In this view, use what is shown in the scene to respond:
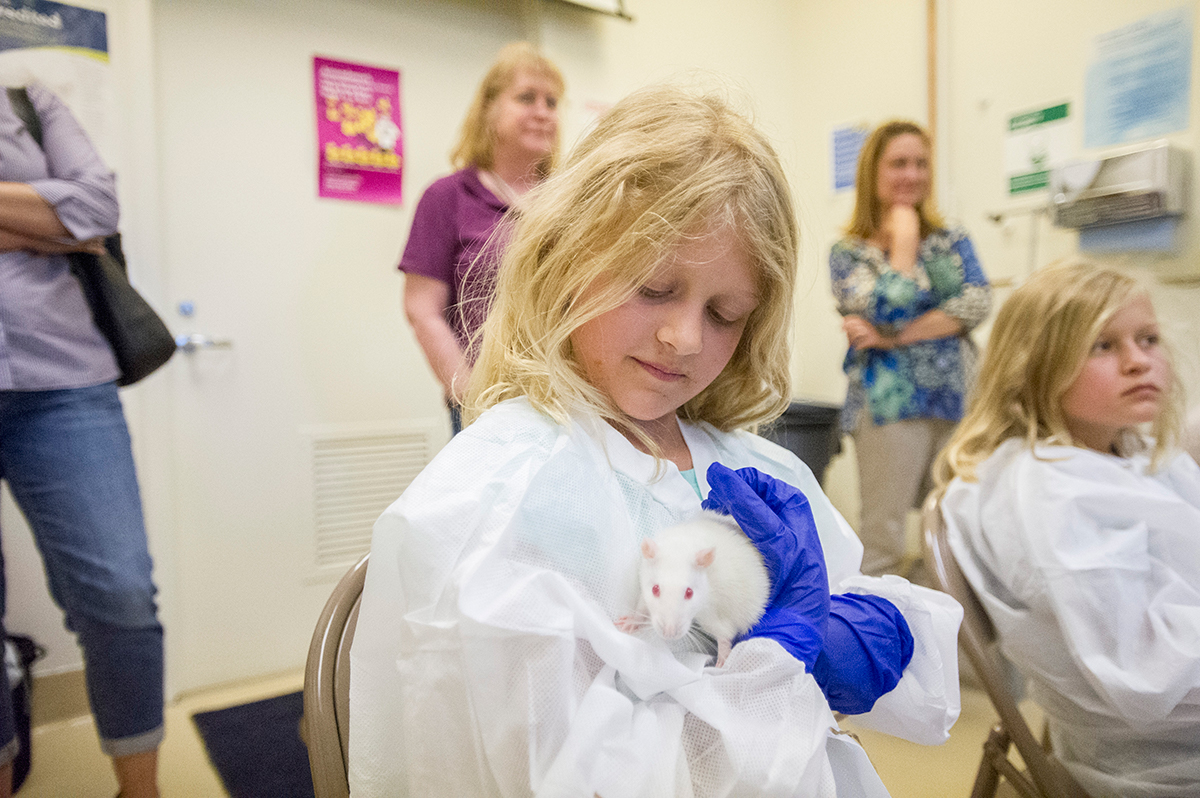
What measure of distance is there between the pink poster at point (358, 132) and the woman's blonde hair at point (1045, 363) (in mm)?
2085

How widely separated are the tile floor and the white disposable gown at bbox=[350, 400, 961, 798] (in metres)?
0.78

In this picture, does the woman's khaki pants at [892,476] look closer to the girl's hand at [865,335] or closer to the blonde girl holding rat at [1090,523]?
the girl's hand at [865,335]

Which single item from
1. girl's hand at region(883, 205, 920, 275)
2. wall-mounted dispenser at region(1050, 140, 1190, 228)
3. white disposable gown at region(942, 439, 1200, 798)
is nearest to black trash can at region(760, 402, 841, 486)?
girl's hand at region(883, 205, 920, 275)

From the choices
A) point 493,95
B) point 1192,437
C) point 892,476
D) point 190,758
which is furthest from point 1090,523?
point 190,758

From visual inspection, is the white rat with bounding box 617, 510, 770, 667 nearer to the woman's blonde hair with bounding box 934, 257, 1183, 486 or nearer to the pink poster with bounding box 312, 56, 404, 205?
the woman's blonde hair with bounding box 934, 257, 1183, 486

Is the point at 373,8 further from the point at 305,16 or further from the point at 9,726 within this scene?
the point at 9,726

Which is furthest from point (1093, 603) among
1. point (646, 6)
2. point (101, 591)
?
point (646, 6)

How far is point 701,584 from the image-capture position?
2.14ft

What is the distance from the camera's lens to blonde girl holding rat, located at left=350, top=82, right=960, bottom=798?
0.58 meters

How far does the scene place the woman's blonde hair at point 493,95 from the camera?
1.88 meters

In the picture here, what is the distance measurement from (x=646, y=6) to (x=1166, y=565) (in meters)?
3.00

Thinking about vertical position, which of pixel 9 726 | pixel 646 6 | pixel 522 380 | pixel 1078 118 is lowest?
pixel 9 726

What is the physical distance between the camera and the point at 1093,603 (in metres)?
1.01

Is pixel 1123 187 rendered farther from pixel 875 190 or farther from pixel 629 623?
pixel 629 623
